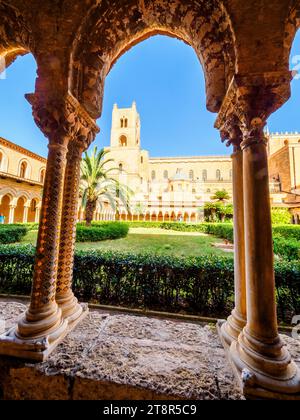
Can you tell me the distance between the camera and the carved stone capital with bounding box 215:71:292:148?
6.12 feet

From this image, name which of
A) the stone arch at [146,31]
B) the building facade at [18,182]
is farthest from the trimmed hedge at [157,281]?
the building facade at [18,182]

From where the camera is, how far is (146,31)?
2.89 metres

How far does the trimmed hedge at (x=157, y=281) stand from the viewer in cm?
341

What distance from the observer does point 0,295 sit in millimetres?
3873

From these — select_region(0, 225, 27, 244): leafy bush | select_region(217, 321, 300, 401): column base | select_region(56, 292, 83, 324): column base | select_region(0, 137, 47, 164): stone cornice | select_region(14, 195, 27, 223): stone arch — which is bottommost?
select_region(217, 321, 300, 401): column base

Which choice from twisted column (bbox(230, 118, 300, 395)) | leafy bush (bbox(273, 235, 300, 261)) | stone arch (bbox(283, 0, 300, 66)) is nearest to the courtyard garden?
twisted column (bbox(230, 118, 300, 395))

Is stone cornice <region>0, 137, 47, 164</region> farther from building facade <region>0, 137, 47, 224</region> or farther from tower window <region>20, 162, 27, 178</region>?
tower window <region>20, 162, 27, 178</region>

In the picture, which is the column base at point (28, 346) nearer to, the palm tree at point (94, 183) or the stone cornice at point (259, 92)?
the stone cornice at point (259, 92)

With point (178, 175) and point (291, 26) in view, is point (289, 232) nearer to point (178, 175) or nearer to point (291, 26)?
point (291, 26)

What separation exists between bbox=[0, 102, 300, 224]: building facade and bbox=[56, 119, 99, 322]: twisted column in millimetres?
13704

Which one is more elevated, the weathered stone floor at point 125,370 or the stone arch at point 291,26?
the stone arch at point 291,26

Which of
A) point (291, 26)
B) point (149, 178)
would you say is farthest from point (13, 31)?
point (149, 178)

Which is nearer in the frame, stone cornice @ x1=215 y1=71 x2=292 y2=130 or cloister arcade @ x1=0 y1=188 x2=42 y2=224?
stone cornice @ x1=215 y1=71 x2=292 y2=130

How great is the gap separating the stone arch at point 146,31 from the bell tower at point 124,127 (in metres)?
42.2
